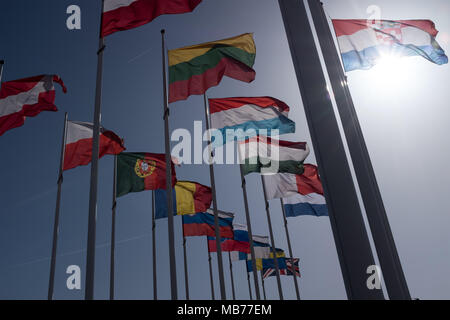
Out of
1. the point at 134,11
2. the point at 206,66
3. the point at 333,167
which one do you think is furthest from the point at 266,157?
the point at 333,167

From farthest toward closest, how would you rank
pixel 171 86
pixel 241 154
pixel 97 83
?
pixel 241 154 < pixel 171 86 < pixel 97 83

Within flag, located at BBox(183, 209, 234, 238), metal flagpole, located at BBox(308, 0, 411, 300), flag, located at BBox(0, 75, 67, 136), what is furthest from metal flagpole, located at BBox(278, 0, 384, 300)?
flag, located at BBox(183, 209, 234, 238)

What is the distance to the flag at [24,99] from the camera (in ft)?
50.5

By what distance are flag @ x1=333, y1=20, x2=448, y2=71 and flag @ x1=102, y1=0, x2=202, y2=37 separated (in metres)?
5.14

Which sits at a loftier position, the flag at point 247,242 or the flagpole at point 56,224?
the flag at point 247,242

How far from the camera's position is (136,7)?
11359mm

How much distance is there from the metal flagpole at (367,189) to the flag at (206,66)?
883 cm

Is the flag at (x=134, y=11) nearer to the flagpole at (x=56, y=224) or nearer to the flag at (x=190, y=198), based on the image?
the flagpole at (x=56, y=224)

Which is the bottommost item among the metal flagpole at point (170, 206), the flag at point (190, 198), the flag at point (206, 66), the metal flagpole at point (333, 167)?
the metal flagpole at point (333, 167)

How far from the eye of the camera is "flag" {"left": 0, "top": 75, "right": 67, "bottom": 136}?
15.4 meters

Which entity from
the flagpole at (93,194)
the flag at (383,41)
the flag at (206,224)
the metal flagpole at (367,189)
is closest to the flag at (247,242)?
the flag at (206,224)
